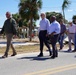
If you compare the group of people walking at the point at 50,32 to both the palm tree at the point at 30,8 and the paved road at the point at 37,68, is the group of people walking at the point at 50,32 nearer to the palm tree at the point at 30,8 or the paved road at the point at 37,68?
the paved road at the point at 37,68

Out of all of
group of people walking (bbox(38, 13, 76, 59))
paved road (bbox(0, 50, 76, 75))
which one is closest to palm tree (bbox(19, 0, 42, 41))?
group of people walking (bbox(38, 13, 76, 59))

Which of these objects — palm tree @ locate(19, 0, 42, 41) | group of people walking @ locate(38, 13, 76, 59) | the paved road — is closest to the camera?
the paved road

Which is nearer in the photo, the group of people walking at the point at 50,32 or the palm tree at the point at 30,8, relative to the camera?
the group of people walking at the point at 50,32

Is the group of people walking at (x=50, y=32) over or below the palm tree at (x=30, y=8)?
below

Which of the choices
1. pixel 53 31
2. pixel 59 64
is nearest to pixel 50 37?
pixel 53 31

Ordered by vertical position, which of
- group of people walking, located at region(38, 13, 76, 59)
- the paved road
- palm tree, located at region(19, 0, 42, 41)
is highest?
A: palm tree, located at region(19, 0, 42, 41)

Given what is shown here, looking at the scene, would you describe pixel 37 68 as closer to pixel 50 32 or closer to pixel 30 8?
pixel 50 32

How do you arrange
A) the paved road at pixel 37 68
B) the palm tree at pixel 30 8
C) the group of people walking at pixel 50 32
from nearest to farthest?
1. the paved road at pixel 37 68
2. the group of people walking at pixel 50 32
3. the palm tree at pixel 30 8

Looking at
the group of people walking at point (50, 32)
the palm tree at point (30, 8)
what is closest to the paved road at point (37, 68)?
the group of people walking at point (50, 32)

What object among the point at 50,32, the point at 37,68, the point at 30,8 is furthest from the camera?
the point at 30,8

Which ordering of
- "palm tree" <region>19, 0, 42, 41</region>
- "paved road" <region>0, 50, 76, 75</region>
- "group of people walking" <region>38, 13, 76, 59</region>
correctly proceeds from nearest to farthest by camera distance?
"paved road" <region>0, 50, 76, 75</region> < "group of people walking" <region>38, 13, 76, 59</region> < "palm tree" <region>19, 0, 42, 41</region>

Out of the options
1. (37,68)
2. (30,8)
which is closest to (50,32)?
(37,68)

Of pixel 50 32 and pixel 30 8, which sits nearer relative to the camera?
pixel 50 32

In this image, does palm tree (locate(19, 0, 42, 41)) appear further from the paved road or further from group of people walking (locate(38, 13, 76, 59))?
the paved road
